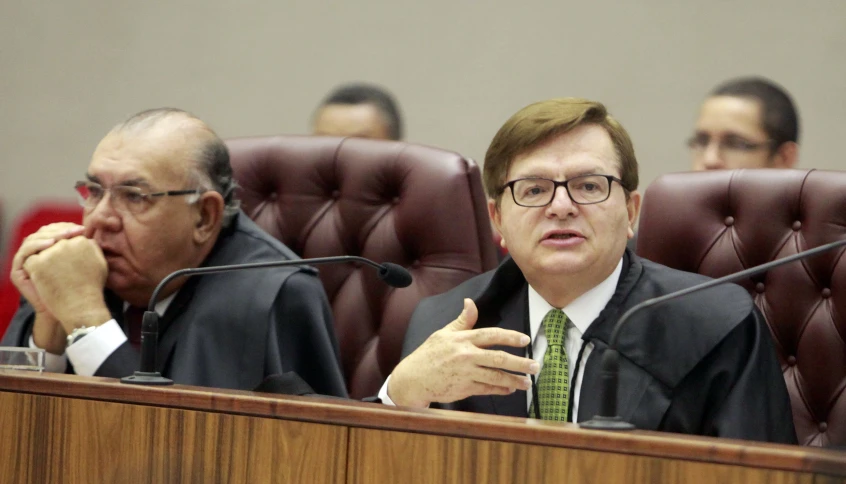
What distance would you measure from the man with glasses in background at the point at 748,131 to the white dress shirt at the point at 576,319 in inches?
45.4

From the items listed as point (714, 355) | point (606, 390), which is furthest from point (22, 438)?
point (714, 355)

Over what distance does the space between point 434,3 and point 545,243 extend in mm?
1992

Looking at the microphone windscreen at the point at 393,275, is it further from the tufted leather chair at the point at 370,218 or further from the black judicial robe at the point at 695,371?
the tufted leather chair at the point at 370,218

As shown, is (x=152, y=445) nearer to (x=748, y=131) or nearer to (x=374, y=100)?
(x=748, y=131)

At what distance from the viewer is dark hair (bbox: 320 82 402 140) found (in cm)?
348

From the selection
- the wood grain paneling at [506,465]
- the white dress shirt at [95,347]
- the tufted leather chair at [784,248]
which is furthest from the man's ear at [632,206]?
the white dress shirt at [95,347]

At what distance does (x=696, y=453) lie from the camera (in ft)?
3.66

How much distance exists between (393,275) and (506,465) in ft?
1.88

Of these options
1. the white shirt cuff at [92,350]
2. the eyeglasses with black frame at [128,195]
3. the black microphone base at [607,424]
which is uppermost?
the eyeglasses with black frame at [128,195]

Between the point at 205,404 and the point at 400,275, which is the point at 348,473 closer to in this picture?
the point at 205,404

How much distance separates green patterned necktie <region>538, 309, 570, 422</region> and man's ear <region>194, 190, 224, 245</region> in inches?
33.1

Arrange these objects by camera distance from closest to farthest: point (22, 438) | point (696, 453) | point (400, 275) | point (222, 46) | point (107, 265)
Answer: point (696, 453) → point (22, 438) → point (400, 275) → point (107, 265) → point (222, 46)

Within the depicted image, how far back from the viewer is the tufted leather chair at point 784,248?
2.06 metres

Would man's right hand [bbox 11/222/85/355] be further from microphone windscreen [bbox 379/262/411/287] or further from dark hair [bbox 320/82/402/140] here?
dark hair [bbox 320/82/402/140]
